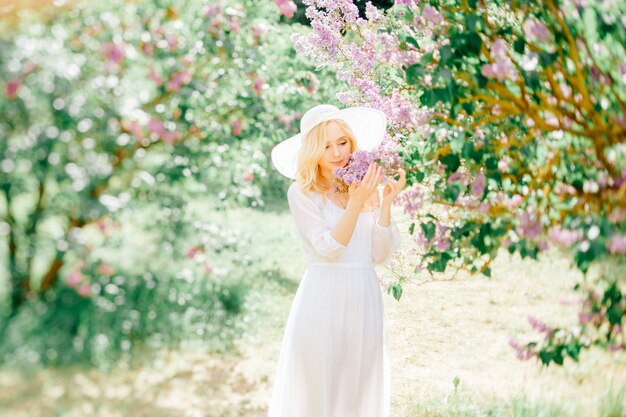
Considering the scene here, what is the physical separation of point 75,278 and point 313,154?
2071mm

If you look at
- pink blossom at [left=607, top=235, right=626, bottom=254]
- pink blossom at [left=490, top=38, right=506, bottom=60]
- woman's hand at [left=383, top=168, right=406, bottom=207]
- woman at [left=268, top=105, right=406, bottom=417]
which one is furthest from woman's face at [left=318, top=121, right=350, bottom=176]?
pink blossom at [left=607, top=235, right=626, bottom=254]

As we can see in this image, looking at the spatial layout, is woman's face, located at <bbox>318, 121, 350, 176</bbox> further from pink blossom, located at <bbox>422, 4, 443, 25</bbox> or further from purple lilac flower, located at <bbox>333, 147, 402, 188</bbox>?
pink blossom, located at <bbox>422, 4, 443, 25</bbox>

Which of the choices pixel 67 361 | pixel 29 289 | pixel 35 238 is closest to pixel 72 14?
pixel 35 238

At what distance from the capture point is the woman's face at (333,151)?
11.5ft

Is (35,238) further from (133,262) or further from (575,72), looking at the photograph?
(575,72)

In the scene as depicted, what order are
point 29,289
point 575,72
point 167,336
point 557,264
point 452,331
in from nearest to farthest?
point 575,72
point 29,289
point 167,336
point 452,331
point 557,264

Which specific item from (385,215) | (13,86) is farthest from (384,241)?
(13,86)

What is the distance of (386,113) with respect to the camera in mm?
4082

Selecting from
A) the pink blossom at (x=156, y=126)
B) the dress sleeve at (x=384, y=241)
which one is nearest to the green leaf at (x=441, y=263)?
the dress sleeve at (x=384, y=241)

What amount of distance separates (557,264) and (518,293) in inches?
38.3

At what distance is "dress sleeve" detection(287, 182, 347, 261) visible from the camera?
3268 millimetres

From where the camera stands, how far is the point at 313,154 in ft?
11.5

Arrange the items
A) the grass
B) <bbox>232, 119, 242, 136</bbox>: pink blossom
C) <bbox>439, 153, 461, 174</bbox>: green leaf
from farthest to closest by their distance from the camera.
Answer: the grass, <bbox>232, 119, 242, 136</bbox>: pink blossom, <bbox>439, 153, 461, 174</bbox>: green leaf

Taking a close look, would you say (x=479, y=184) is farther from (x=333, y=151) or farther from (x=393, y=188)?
(x=333, y=151)
